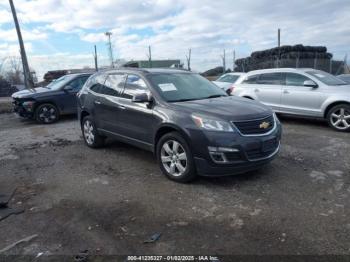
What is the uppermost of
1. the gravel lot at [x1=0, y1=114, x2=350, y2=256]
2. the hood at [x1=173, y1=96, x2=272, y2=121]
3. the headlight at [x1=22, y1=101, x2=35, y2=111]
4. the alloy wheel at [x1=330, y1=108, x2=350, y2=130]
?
the hood at [x1=173, y1=96, x2=272, y2=121]

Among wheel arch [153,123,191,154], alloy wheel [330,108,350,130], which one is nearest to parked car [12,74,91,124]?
wheel arch [153,123,191,154]

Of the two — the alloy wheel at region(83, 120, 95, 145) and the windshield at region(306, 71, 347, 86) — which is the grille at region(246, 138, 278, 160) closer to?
the alloy wheel at region(83, 120, 95, 145)

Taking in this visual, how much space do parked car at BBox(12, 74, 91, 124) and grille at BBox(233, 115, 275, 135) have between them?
860cm

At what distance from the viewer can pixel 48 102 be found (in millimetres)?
11867

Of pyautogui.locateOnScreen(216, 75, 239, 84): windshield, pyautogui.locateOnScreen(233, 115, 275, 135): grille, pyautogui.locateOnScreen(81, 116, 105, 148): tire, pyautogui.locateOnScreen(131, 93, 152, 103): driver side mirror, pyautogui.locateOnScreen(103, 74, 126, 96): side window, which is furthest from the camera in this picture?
pyautogui.locateOnScreen(216, 75, 239, 84): windshield

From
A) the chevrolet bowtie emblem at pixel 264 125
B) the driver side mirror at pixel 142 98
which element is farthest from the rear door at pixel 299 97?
the driver side mirror at pixel 142 98

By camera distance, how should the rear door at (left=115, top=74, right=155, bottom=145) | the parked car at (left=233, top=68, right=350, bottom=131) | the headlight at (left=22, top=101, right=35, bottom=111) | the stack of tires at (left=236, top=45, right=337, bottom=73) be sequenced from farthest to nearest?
the stack of tires at (left=236, top=45, right=337, bottom=73) → the headlight at (left=22, top=101, right=35, bottom=111) → the parked car at (left=233, top=68, right=350, bottom=131) → the rear door at (left=115, top=74, right=155, bottom=145)

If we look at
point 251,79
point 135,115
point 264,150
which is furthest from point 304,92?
point 135,115

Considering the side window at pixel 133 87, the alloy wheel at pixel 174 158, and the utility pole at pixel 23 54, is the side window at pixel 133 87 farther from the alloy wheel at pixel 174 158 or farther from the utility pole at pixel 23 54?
the utility pole at pixel 23 54

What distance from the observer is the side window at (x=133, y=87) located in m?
5.91

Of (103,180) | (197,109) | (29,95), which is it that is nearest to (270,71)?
(197,109)

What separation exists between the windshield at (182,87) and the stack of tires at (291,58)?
795 inches

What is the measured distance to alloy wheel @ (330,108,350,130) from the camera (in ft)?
28.1

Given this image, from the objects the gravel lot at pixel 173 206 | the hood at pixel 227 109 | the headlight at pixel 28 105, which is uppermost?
the hood at pixel 227 109
